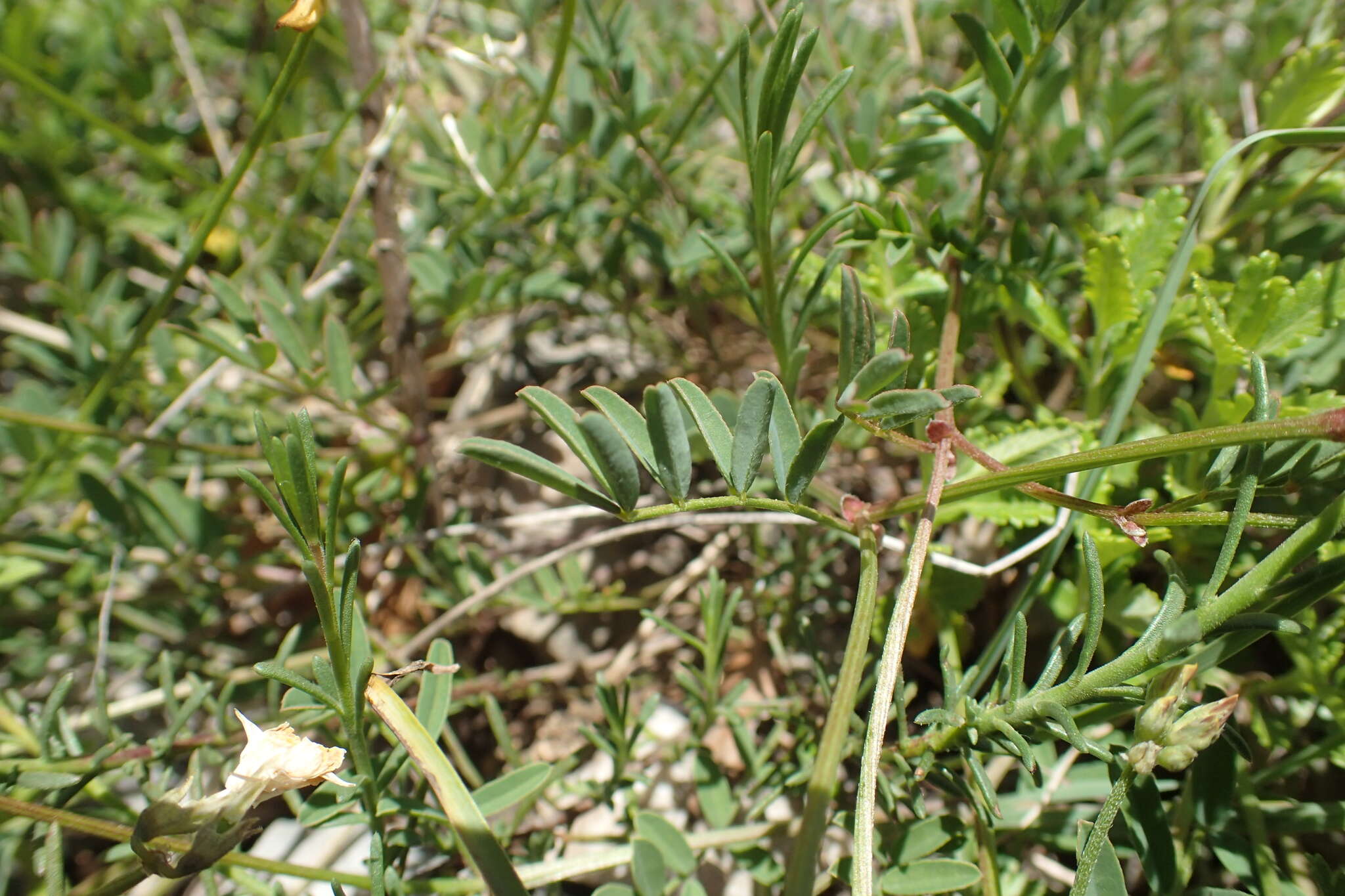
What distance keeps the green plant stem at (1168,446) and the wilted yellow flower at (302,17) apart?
0.88 m

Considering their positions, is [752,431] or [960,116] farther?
[960,116]

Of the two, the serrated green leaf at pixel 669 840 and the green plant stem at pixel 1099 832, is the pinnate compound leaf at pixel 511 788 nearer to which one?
the serrated green leaf at pixel 669 840

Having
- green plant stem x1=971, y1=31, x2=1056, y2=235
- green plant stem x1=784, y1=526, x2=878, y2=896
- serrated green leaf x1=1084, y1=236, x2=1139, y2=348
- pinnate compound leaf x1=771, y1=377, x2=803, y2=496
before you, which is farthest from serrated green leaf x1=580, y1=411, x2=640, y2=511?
serrated green leaf x1=1084, y1=236, x2=1139, y2=348

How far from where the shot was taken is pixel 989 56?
3.38ft

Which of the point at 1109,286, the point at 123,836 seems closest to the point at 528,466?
the point at 123,836

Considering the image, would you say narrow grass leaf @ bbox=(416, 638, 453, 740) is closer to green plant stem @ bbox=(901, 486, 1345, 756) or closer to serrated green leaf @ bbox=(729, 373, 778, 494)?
serrated green leaf @ bbox=(729, 373, 778, 494)

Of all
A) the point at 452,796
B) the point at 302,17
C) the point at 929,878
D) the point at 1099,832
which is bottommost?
the point at 929,878

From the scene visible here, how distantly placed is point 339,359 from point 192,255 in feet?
0.85

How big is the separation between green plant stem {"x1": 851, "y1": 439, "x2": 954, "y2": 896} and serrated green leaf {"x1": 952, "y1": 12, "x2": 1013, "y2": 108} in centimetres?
43

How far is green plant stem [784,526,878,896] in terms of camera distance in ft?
2.71

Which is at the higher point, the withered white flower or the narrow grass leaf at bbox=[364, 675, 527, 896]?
the withered white flower

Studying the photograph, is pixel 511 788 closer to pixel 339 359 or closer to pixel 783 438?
pixel 783 438

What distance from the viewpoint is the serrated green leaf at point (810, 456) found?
821 mm

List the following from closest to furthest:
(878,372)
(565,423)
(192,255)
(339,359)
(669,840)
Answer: (878,372), (565,423), (669,840), (192,255), (339,359)
